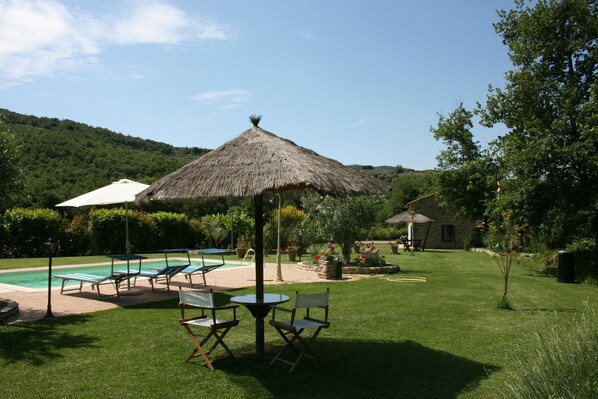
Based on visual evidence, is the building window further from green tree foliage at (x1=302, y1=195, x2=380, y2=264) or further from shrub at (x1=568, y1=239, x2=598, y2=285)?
green tree foliage at (x1=302, y1=195, x2=380, y2=264)

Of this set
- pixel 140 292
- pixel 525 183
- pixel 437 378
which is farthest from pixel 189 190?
pixel 525 183

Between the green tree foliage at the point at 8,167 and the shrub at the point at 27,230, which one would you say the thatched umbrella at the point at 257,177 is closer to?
the green tree foliage at the point at 8,167

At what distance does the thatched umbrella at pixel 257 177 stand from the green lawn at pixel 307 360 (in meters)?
1.14

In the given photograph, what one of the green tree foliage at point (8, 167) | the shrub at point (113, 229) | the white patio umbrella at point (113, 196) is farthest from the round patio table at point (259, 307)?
the shrub at point (113, 229)

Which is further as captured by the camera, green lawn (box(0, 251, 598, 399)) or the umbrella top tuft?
the umbrella top tuft

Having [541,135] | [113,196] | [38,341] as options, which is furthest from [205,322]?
[541,135]

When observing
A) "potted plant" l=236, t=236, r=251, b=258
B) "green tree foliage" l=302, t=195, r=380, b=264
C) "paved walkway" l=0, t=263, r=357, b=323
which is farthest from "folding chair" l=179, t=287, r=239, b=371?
"potted plant" l=236, t=236, r=251, b=258

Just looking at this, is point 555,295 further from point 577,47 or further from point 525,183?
point 577,47

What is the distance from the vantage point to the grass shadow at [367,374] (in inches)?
192

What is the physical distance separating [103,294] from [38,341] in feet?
14.0

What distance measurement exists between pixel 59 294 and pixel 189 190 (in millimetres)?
6337

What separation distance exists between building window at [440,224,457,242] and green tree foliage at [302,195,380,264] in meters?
21.0

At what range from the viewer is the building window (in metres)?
35.7

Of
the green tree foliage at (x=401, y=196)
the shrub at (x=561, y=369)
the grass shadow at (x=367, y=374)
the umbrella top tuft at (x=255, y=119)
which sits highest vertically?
the green tree foliage at (x=401, y=196)
